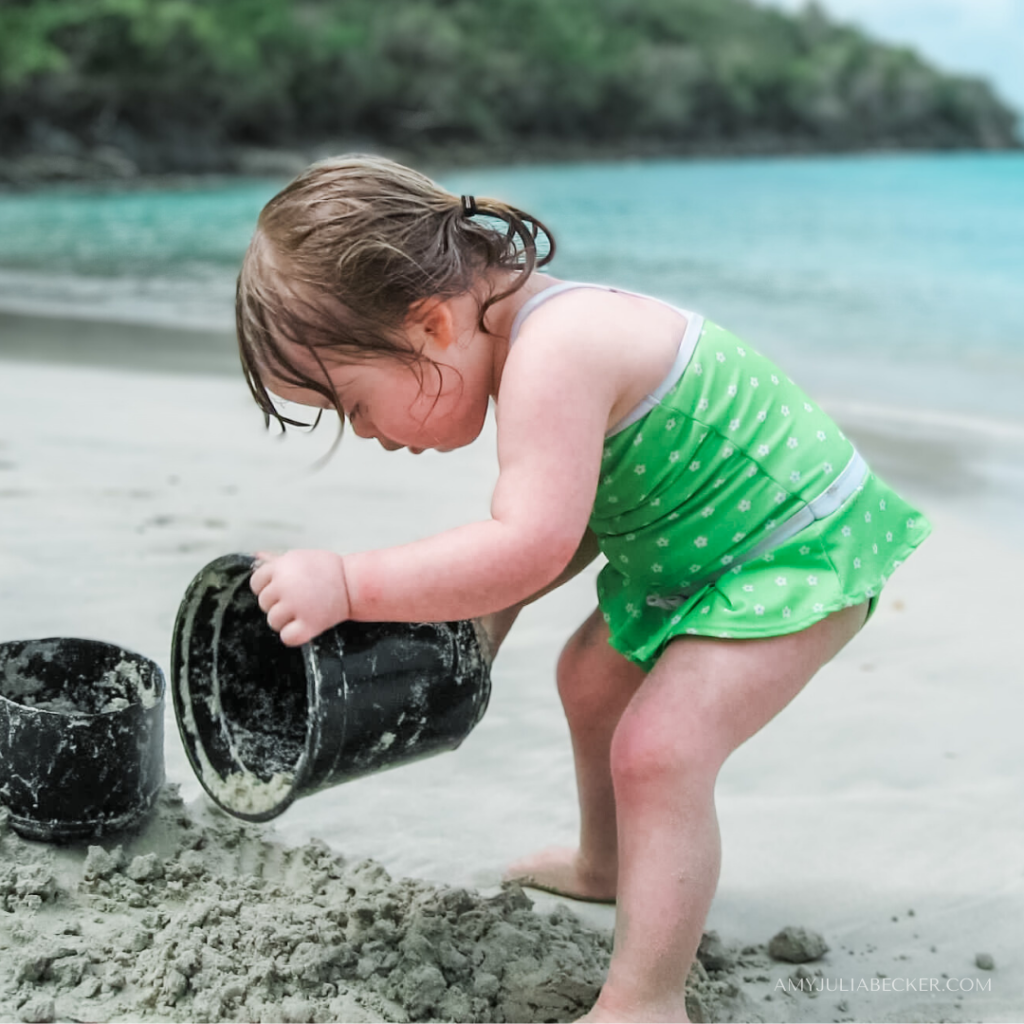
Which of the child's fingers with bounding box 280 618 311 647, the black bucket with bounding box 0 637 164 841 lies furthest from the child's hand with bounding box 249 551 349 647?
the black bucket with bounding box 0 637 164 841

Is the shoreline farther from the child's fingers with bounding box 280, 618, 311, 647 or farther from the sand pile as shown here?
the child's fingers with bounding box 280, 618, 311, 647

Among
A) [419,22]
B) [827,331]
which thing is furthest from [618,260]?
[419,22]

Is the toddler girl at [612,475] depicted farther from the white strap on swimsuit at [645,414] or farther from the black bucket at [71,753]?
the black bucket at [71,753]

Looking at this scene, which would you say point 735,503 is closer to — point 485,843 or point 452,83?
point 485,843

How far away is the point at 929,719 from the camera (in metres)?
2.79

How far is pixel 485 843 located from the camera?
2.27m

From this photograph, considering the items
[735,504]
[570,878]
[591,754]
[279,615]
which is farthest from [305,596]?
[570,878]

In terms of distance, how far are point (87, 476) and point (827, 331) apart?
7076 millimetres

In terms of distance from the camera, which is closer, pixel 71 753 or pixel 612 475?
pixel 612 475

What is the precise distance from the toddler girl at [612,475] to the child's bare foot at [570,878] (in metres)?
0.45

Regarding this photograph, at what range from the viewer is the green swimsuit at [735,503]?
1.70 metres

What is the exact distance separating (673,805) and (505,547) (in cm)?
42

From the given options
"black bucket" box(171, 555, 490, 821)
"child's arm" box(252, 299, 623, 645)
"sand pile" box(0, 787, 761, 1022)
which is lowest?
"sand pile" box(0, 787, 761, 1022)

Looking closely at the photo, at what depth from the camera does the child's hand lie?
154cm
